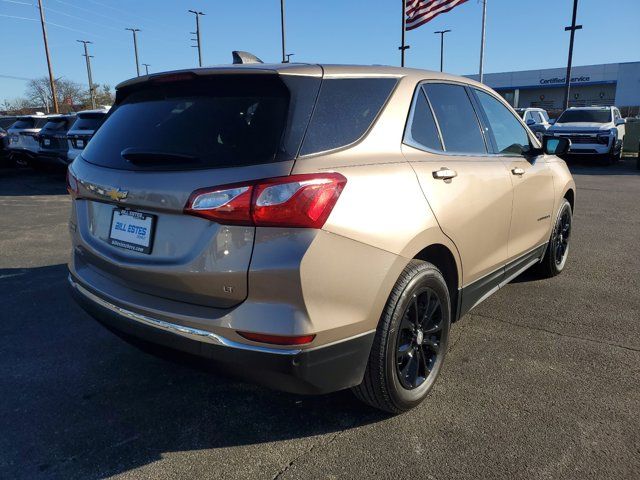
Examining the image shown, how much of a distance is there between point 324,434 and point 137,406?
3.51 ft

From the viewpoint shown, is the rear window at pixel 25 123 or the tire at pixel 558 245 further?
the rear window at pixel 25 123

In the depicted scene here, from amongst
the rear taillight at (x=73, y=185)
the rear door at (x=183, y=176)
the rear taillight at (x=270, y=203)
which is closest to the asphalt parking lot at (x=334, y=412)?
the rear door at (x=183, y=176)

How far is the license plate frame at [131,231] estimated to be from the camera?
89.9 inches

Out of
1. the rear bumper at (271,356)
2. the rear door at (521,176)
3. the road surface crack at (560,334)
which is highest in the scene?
the rear door at (521,176)

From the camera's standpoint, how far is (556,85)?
5966 centimetres

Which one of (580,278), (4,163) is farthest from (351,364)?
(4,163)

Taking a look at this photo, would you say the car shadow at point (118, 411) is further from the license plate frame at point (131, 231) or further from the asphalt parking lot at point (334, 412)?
the license plate frame at point (131, 231)

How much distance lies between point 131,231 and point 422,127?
5.42 feet

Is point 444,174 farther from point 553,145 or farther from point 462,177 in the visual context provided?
point 553,145

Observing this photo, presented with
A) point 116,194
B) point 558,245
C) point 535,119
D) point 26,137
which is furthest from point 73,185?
point 535,119

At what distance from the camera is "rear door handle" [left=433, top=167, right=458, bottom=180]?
9.07ft

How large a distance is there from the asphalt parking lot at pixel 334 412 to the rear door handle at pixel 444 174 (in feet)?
4.06

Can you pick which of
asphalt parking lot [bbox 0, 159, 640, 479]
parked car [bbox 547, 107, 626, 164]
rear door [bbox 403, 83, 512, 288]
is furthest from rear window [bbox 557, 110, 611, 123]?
rear door [bbox 403, 83, 512, 288]

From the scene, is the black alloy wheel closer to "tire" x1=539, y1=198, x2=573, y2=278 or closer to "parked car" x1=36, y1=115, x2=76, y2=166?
"tire" x1=539, y1=198, x2=573, y2=278
